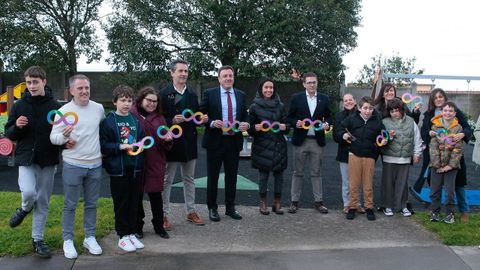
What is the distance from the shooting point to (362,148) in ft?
19.1

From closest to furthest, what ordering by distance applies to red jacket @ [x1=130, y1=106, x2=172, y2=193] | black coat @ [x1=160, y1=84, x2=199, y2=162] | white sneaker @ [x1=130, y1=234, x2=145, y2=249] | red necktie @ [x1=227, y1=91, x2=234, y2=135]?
white sneaker @ [x1=130, y1=234, x2=145, y2=249], red jacket @ [x1=130, y1=106, x2=172, y2=193], black coat @ [x1=160, y1=84, x2=199, y2=162], red necktie @ [x1=227, y1=91, x2=234, y2=135]

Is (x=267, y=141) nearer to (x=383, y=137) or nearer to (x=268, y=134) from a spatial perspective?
(x=268, y=134)

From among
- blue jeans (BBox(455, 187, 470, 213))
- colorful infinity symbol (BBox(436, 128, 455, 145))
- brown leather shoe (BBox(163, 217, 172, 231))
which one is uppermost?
colorful infinity symbol (BBox(436, 128, 455, 145))

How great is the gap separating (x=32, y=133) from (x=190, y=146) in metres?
1.77

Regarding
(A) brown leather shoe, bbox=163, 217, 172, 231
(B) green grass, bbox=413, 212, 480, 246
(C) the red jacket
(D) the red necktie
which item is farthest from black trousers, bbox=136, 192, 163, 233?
(B) green grass, bbox=413, 212, 480, 246

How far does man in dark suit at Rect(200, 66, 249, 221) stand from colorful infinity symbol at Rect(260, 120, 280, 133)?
258 millimetres

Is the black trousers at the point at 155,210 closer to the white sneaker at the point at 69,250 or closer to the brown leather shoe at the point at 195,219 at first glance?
the brown leather shoe at the point at 195,219

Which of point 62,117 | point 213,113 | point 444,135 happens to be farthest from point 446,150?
point 62,117

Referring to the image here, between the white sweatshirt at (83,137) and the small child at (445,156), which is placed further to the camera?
the small child at (445,156)

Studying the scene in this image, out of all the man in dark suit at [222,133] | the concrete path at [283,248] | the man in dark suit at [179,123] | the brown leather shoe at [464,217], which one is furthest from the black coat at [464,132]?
the man in dark suit at [179,123]

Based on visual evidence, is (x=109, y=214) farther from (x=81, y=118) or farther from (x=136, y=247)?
(x=81, y=118)

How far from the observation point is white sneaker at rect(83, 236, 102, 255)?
446cm

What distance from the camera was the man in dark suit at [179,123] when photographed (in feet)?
17.2

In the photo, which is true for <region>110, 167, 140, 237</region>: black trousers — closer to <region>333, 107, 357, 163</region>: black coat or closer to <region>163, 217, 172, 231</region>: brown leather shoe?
<region>163, 217, 172, 231</region>: brown leather shoe
